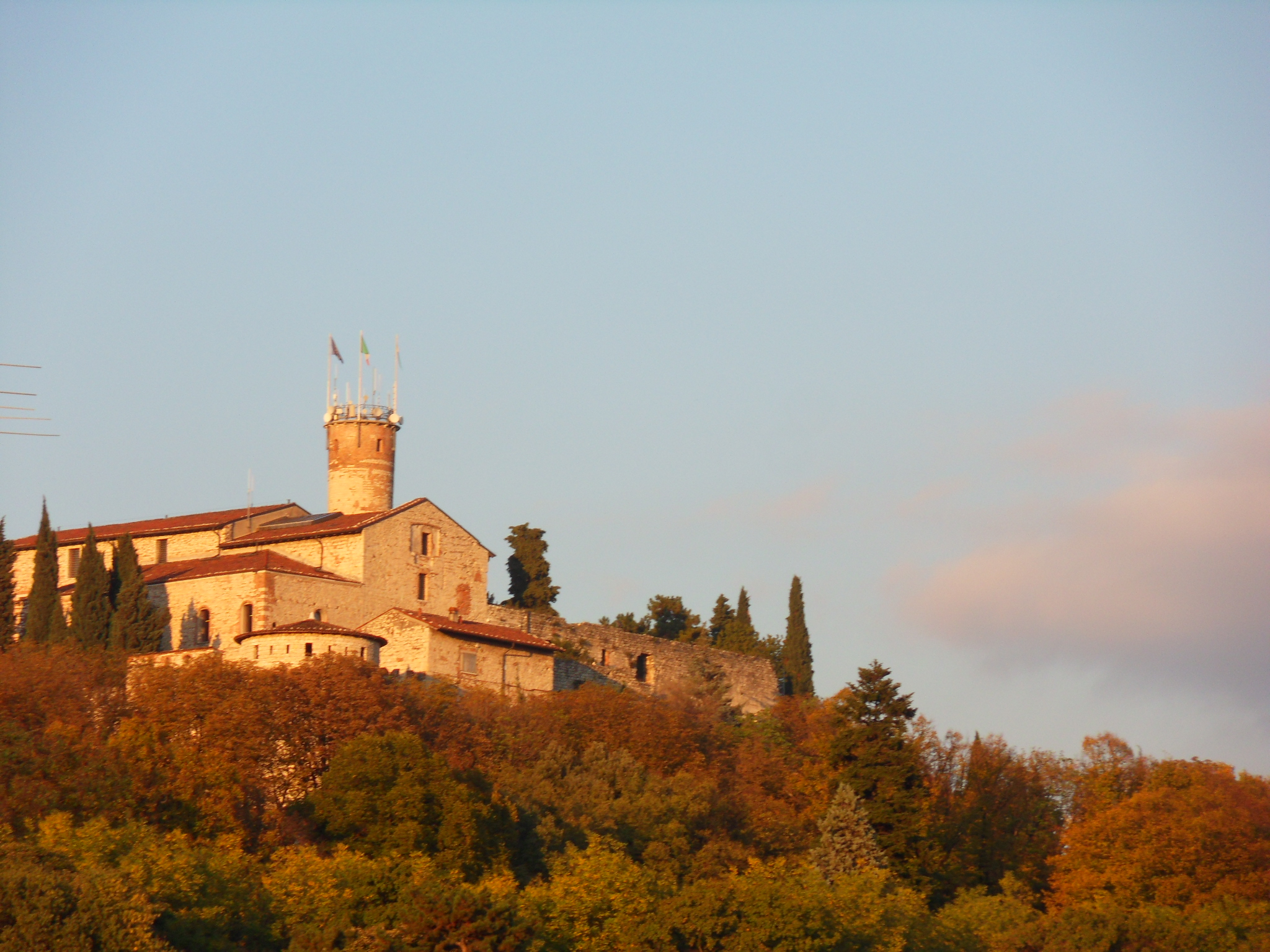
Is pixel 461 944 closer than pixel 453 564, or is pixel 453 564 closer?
pixel 461 944

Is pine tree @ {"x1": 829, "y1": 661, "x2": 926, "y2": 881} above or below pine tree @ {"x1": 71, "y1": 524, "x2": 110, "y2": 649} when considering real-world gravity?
below

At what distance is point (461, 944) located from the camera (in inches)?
1395

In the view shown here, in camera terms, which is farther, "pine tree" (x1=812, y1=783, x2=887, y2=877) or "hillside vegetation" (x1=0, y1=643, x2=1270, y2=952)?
"pine tree" (x1=812, y1=783, x2=887, y2=877)

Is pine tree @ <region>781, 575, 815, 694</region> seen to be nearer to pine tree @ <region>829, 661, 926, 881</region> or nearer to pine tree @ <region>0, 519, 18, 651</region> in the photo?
pine tree @ <region>829, 661, 926, 881</region>

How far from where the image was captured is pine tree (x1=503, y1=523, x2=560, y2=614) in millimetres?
64250

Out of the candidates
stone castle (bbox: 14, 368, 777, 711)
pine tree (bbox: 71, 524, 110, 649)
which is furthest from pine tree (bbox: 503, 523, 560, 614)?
pine tree (bbox: 71, 524, 110, 649)

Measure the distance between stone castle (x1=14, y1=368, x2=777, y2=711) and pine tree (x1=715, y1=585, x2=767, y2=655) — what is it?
14.1 feet

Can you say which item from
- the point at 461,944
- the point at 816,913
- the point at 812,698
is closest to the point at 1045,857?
the point at 812,698

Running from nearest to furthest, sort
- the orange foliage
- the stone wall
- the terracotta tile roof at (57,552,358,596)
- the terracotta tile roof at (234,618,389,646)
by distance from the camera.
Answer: the orange foliage < the terracotta tile roof at (234,618,389,646) < the terracotta tile roof at (57,552,358,596) < the stone wall

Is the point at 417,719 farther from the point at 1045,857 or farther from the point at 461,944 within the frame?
the point at 1045,857

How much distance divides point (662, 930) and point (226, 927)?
8653 mm

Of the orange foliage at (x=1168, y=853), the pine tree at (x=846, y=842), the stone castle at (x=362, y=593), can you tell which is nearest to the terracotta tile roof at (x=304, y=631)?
the stone castle at (x=362, y=593)

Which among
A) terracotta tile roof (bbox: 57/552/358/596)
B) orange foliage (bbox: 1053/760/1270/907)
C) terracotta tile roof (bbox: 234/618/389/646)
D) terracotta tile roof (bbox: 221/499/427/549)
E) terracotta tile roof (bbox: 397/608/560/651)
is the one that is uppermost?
terracotta tile roof (bbox: 221/499/427/549)

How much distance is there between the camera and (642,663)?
6344cm
